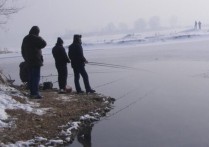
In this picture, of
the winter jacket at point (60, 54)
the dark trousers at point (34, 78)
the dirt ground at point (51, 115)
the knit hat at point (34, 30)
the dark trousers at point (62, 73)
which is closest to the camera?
the dirt ground at point (51, 115)

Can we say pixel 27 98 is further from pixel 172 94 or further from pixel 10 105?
pixel 172 94

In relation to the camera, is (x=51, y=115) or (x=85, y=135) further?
(x=51, y=115)

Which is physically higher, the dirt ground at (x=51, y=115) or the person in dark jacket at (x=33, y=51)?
the person in dark jacket at (x=33, y=51)

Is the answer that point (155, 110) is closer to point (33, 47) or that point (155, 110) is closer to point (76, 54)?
point (76, 54)

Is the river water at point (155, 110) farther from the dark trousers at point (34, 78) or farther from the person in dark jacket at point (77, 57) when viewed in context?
the dark trousers at point (34, 78)

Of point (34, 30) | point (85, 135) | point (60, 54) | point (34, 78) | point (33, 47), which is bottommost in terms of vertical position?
point (85, 135)

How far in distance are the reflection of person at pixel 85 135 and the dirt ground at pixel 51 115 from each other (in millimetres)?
469

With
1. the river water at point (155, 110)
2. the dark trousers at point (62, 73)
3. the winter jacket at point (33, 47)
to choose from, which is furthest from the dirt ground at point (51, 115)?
the winter jacket at point (33, 47)

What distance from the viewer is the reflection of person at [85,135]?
8.01 metres

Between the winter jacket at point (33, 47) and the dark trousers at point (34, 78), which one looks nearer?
the winter jacket at point (33, 47)

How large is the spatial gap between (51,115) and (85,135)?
1513 millimetres

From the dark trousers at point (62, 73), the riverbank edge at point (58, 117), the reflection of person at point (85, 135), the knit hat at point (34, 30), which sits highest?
the knit hat at point (34, 30)

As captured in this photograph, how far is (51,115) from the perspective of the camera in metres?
9.75

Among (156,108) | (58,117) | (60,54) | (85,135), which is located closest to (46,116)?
(58,117)
